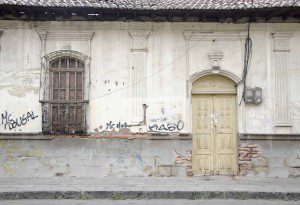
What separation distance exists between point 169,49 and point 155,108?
183cm

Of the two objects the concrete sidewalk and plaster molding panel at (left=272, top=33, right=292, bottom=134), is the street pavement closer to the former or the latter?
the concrete sidewalk

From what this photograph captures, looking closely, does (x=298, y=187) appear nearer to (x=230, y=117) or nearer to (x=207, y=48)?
(x=230, y=117)

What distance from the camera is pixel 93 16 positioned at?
1139 centimetres

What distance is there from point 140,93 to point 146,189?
10.2 ft

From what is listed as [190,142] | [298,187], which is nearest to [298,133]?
[298,187]

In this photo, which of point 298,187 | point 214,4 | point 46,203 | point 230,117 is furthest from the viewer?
point 230,117

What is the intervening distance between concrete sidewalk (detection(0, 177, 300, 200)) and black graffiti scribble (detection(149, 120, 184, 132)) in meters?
1.59

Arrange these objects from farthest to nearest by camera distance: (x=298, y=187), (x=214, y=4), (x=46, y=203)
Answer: (x=214, y=4)
(x=298, y=187)
(x=46, y=203)

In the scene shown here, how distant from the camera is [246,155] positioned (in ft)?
37.4

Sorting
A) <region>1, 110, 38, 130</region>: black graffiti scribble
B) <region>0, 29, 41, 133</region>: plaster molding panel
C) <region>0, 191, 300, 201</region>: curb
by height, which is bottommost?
<region>0, 191, 300, 201</region>: curb

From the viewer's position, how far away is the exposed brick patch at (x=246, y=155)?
11.4 m

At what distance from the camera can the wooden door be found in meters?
11.6

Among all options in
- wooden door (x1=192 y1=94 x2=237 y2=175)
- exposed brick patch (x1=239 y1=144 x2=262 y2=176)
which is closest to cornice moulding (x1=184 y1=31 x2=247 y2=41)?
wooden door (x1=192 y1=94 x2=237 y2=175)

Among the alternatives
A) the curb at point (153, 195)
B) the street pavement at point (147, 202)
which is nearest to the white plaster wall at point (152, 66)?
the curb at point (153, 195)
